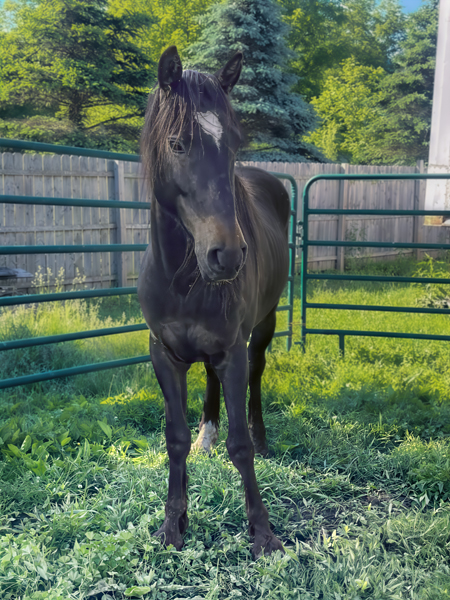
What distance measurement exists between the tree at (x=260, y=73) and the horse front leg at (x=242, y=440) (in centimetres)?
1276

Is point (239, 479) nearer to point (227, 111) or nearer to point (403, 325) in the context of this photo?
point (227, 111)

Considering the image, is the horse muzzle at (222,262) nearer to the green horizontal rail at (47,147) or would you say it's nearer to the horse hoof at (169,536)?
the horse hoof at (169,536)

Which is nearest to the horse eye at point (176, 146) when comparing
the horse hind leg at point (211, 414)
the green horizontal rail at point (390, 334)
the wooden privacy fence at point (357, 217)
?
the horse hind leg at point (211, 414)

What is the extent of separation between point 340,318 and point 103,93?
10.9 metres

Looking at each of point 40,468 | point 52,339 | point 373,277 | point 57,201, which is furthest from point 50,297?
point 373,277

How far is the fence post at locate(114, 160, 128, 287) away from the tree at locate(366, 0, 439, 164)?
16402 mm

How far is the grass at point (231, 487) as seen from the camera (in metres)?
1.83

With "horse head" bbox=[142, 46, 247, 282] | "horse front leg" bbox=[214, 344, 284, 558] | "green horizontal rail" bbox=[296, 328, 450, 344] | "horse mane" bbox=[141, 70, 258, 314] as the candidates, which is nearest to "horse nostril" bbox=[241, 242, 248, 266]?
"horse head" bbox=[142, 46, 247, 282]

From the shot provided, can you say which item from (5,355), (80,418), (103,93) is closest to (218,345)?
(80,418)

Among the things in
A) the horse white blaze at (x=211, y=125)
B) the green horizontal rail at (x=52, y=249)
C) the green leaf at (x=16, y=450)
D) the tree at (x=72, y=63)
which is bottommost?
the green leaf at (x=16, y=450)

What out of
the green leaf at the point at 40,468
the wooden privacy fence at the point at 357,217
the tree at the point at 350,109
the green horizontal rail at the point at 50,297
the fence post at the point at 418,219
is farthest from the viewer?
the tree at the point at 350,109

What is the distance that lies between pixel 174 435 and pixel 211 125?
1.19 m

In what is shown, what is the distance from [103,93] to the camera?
14.2 m

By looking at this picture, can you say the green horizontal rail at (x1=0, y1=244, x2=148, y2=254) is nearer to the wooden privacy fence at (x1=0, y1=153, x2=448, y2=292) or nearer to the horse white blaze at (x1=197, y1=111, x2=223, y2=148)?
the horse white blaze at (x1=197, y1=111, x2=223, y2=148)
